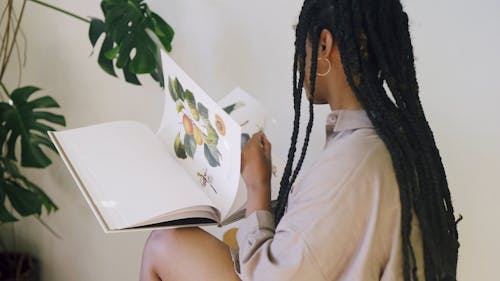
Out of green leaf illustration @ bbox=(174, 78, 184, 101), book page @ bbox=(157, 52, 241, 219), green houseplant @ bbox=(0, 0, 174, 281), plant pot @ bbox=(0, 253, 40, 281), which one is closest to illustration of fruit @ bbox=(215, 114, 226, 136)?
book page @ bbox=(157, 52, 241, 219)

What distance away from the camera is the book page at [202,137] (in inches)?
39.3

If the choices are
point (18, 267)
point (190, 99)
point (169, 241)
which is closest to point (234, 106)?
point (190, 99)

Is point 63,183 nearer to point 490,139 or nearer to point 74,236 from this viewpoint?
point 74,236

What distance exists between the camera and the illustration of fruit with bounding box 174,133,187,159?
1.16 metres

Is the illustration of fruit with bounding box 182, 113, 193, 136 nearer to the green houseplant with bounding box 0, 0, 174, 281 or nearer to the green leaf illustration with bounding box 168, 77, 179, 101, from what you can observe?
the green leaf illustration with bounding box 168, 77, 179, 101

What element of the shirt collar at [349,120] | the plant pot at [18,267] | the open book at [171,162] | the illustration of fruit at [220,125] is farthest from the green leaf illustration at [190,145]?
the plant pot at [18,267]

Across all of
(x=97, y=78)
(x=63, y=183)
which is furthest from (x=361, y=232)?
(x=63, y=183)

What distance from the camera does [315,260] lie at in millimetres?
871

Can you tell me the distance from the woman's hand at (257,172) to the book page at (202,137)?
1.5 inches

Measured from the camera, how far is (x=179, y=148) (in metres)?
1.18

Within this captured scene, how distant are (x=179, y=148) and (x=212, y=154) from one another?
12cm

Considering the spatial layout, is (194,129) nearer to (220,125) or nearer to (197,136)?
(197,136)

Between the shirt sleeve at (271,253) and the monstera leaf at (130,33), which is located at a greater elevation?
the monstera leaf at (130,33)

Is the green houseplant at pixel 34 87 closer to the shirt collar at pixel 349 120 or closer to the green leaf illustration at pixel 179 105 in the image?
the green leaf illustration at pixel 179 105
